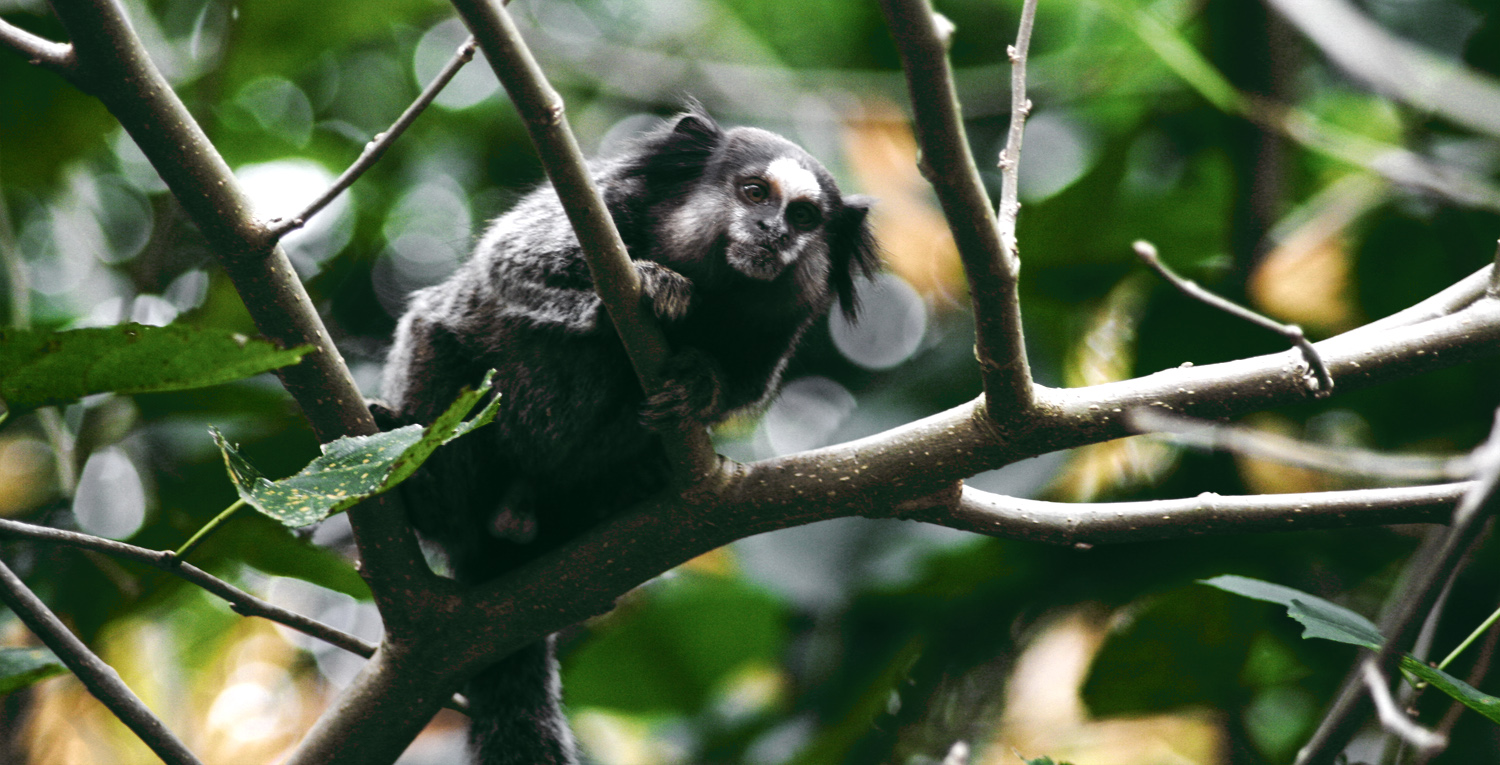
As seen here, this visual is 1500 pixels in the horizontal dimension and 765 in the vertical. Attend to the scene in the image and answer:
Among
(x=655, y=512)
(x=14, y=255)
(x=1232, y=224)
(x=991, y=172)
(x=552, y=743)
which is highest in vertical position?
(x=991, y=172)

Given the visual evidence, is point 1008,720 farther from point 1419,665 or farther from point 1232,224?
point 1419,665

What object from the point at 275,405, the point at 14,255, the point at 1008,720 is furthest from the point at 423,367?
the point at 1008,720

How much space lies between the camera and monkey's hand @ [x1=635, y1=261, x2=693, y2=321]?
1.98 m

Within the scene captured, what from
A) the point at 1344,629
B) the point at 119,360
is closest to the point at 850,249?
the point at 1344,629

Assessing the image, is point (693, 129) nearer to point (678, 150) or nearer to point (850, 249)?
point (678, 150)

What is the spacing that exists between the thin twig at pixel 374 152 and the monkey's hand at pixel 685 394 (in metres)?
0.59

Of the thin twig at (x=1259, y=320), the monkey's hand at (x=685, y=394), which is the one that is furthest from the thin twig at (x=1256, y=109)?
the monkey's hand at (x=685, y=394)

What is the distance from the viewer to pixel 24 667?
1.63 metres

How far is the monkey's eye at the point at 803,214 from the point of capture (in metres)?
2.43

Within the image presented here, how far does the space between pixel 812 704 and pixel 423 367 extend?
1.83m

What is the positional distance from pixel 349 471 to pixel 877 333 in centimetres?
318

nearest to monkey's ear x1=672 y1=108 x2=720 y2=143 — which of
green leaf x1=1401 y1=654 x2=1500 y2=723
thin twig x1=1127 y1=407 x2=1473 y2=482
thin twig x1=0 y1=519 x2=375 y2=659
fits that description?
thin twig x1=0 y1=519 x2=375 y2=659

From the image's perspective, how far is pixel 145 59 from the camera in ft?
4.81

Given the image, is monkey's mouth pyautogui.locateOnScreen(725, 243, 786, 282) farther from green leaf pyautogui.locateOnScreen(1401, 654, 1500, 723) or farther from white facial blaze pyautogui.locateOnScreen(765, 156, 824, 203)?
green leaf pyautogui.locateOnScreen(1401, 654, 1500, 723)
